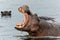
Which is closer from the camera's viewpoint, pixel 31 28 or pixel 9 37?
pixel 31 28

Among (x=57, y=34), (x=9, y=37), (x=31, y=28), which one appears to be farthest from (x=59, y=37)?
(x=9, y=37)

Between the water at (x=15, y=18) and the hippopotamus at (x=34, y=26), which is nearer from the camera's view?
the hippopotamus at (x=34, y=26)

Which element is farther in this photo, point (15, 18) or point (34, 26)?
point (15, 18)

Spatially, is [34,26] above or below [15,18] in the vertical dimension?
above

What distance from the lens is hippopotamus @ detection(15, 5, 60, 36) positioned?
14.8m

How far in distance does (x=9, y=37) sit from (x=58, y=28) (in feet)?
8.04

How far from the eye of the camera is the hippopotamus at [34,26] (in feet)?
48.6

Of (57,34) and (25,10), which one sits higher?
(25,10)

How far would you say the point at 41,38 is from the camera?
15266 millimetres

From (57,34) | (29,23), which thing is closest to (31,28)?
(29,23)

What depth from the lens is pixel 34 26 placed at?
48.8 ft

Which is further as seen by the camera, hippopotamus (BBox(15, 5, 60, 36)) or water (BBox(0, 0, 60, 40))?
water (BBox(0, 0, 60, 40))

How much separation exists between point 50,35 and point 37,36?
556 millimetres

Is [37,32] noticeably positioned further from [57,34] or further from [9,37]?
[9,37]
